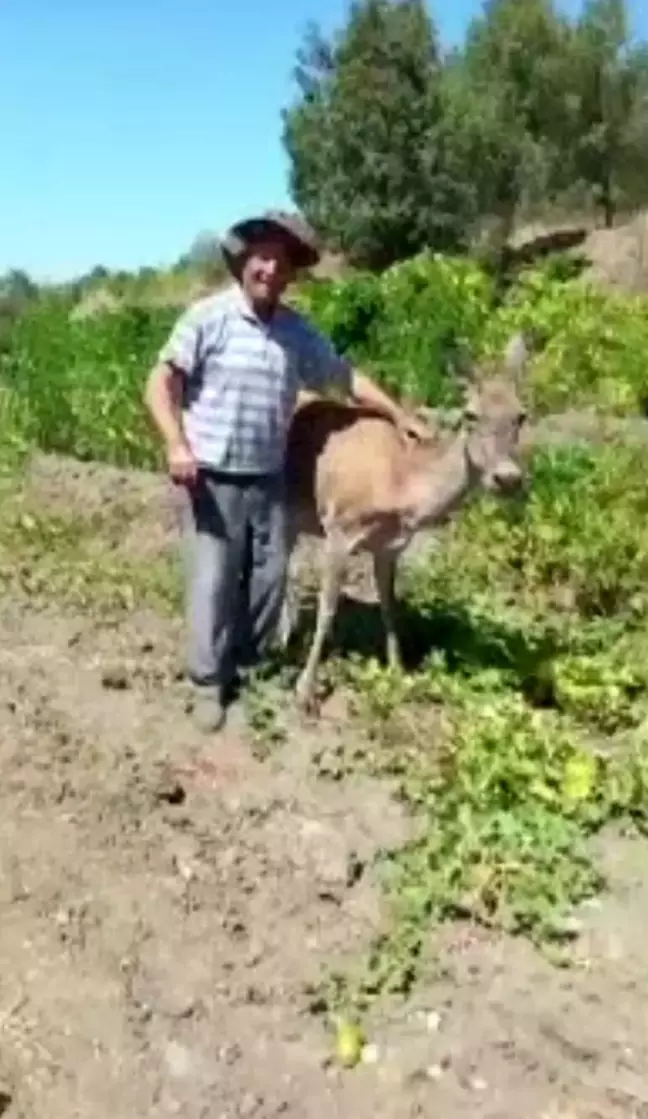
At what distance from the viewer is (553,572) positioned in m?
10.9

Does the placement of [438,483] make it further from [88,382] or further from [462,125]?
[462,125]

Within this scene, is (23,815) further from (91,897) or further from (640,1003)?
(640,1003)

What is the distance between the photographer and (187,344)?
8039mm

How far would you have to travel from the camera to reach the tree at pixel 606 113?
56.0m

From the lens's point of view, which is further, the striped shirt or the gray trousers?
the gray trousers

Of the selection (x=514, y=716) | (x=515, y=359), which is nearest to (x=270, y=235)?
(x=515, y=359)

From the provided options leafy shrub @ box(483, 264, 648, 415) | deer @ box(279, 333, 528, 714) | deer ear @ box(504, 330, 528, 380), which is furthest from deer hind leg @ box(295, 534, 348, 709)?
leafy shrub @ box(483, 264, 648, 415)

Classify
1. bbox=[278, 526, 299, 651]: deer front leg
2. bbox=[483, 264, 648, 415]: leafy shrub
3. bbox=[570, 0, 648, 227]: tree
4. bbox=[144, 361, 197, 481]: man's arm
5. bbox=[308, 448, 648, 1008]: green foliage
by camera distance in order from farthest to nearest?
bbox=[570, 0, 648, 227]: tree, bbox=[483, 264, 648, 415]: leafy shrub, bbox=[278, 526, 299, 651]: deer front leg, bbox=[144, 361, 197, 481]: man's arm, bbox=[308, 448, 648, 1008]: green foliage

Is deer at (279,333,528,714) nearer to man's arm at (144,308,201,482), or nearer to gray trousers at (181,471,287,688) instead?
gray trousers at (181,471,287,688)

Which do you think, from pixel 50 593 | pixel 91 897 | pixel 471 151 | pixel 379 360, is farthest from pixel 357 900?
pixel 471 151

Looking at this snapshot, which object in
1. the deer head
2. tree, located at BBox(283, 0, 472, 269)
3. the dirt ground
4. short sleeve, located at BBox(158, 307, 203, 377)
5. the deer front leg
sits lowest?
the dirt ground

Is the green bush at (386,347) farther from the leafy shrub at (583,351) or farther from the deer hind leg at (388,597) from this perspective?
the deer hind leg at (388,597)

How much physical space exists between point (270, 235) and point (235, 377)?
1.98 ft

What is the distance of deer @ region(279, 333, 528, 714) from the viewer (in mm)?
8258
